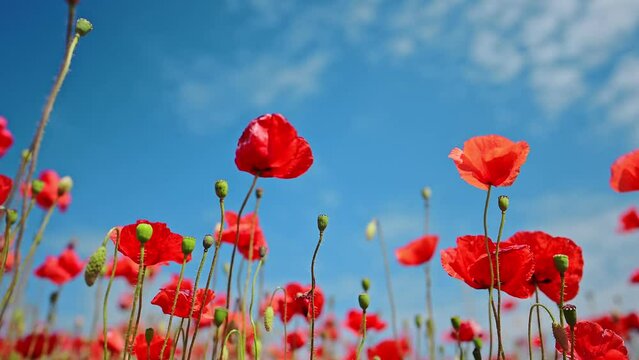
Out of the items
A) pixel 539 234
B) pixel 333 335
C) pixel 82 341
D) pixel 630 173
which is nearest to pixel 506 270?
pixel 539 234

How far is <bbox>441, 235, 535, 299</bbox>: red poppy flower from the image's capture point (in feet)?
5.38

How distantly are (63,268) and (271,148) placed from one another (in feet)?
7.78

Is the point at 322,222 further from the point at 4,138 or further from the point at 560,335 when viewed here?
the point at 4,138

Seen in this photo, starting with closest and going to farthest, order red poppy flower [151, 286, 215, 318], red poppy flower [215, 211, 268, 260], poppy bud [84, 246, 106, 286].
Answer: poppy bud [84, 246, 106, 286] → red poppy flower [151, 286, 215, 318] → red poppy flower [215, 211, 268, 260]

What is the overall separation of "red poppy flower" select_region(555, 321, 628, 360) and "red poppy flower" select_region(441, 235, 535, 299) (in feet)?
0.65

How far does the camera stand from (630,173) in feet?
6.68

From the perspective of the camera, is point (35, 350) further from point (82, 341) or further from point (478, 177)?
point (478, 177)

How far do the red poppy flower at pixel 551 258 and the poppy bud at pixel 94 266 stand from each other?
1.35 metres

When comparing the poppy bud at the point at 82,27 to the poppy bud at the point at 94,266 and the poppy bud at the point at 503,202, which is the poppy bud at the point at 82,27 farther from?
the poppy bud at the point at 503,202

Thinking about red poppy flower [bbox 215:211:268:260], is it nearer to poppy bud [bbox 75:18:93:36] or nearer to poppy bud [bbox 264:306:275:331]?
poppy bud [bbox 264:306:275:331]

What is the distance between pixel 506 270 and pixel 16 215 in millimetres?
1760

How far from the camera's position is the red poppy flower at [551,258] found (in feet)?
5.90

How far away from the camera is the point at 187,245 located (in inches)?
67.3

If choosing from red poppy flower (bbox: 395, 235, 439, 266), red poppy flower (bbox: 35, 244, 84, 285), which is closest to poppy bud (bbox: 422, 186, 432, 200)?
red poppy flower (bbox: 395, 235, 439, 266)
